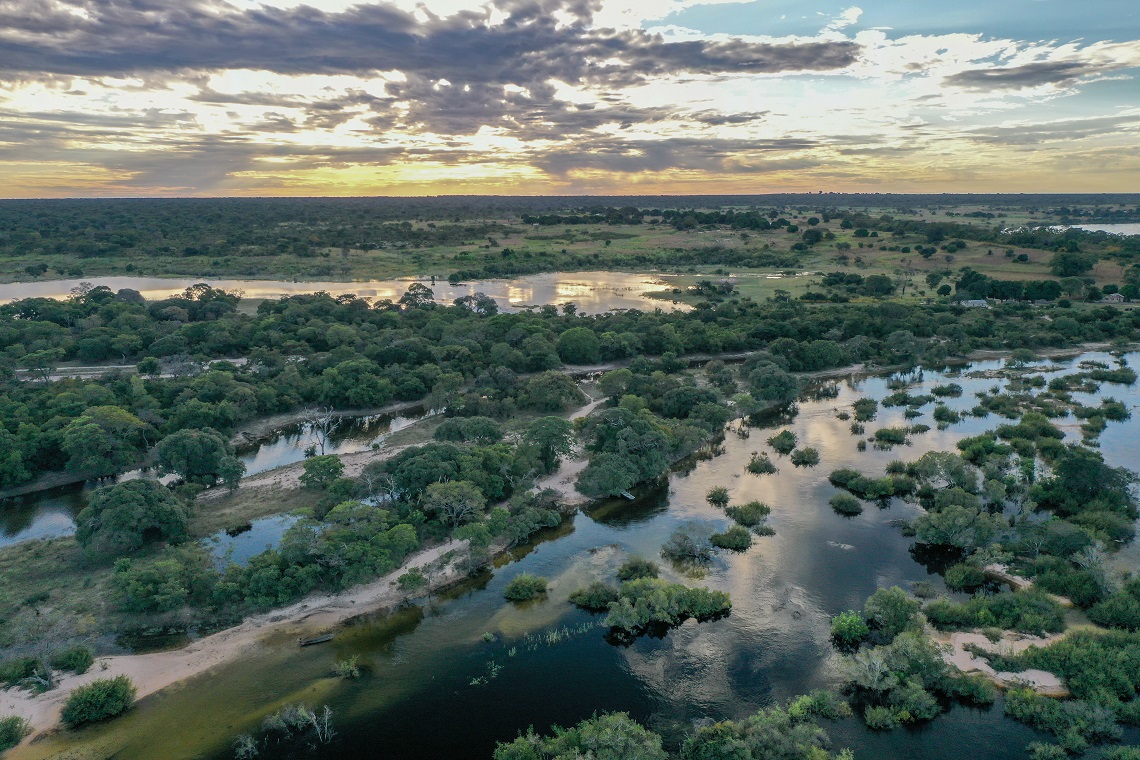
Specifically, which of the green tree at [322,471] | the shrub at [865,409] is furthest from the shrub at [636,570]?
the shrub at [865,409]

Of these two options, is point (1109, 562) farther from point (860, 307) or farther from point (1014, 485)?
point (860, 307)

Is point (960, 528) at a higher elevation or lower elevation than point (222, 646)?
higher

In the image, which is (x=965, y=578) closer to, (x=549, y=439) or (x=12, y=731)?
(x=549, y=439)

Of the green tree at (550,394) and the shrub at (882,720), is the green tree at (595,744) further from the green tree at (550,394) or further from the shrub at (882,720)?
the green tree at (550,394)

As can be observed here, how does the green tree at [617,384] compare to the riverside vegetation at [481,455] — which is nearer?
the riverside vegetation at [481,455]

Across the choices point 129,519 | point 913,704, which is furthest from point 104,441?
point 913,704

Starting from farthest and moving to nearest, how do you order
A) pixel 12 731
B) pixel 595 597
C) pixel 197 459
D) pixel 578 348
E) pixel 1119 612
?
pixel 578 348, pixel 197 459, pixel 595 597, pixel 1119 612, pixel 12 731

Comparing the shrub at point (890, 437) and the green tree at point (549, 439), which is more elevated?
the green tree at point (549, 439)
